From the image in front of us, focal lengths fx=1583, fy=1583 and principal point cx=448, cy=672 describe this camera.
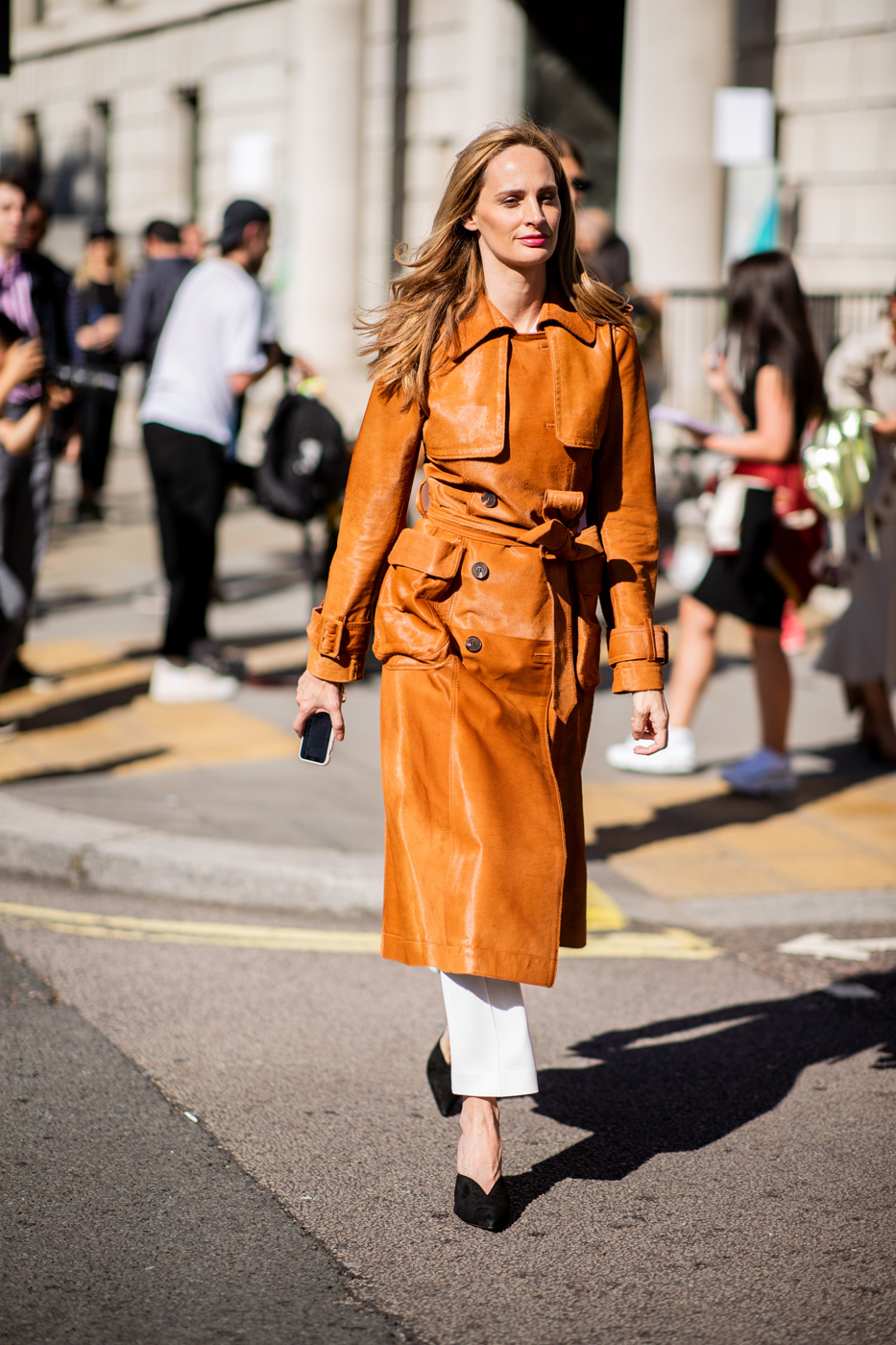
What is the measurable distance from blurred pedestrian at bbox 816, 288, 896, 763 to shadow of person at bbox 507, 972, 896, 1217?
2.23 metres

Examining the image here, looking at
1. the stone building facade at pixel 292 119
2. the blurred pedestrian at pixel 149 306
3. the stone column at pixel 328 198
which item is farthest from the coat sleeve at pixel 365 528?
the stone column at pixel 328 198

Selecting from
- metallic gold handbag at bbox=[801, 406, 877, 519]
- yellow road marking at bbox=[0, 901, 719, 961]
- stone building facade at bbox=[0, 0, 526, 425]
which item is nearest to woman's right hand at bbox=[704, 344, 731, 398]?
metallic gold handbag at bbox=[801, 406, 877, 519]

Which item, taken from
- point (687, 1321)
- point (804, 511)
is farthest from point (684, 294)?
point (687, 1321)

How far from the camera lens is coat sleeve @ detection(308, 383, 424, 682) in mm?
3164

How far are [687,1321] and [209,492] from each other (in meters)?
5.14

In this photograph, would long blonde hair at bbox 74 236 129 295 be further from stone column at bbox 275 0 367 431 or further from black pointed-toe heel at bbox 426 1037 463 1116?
black pointed-toe heel at bbox 426 1037 463 1116

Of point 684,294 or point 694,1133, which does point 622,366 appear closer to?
point 694,1133

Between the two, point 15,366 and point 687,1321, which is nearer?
point 687,1321

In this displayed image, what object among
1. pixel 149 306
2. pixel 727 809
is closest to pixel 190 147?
pixel 149 306

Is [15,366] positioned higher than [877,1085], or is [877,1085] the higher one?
[15,366]

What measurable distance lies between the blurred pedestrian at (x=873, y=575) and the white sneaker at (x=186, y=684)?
2.73 meters

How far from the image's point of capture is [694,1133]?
353 cm

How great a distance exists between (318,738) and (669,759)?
10.9 feet

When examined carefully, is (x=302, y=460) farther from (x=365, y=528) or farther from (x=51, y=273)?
(x=365, y=528)
